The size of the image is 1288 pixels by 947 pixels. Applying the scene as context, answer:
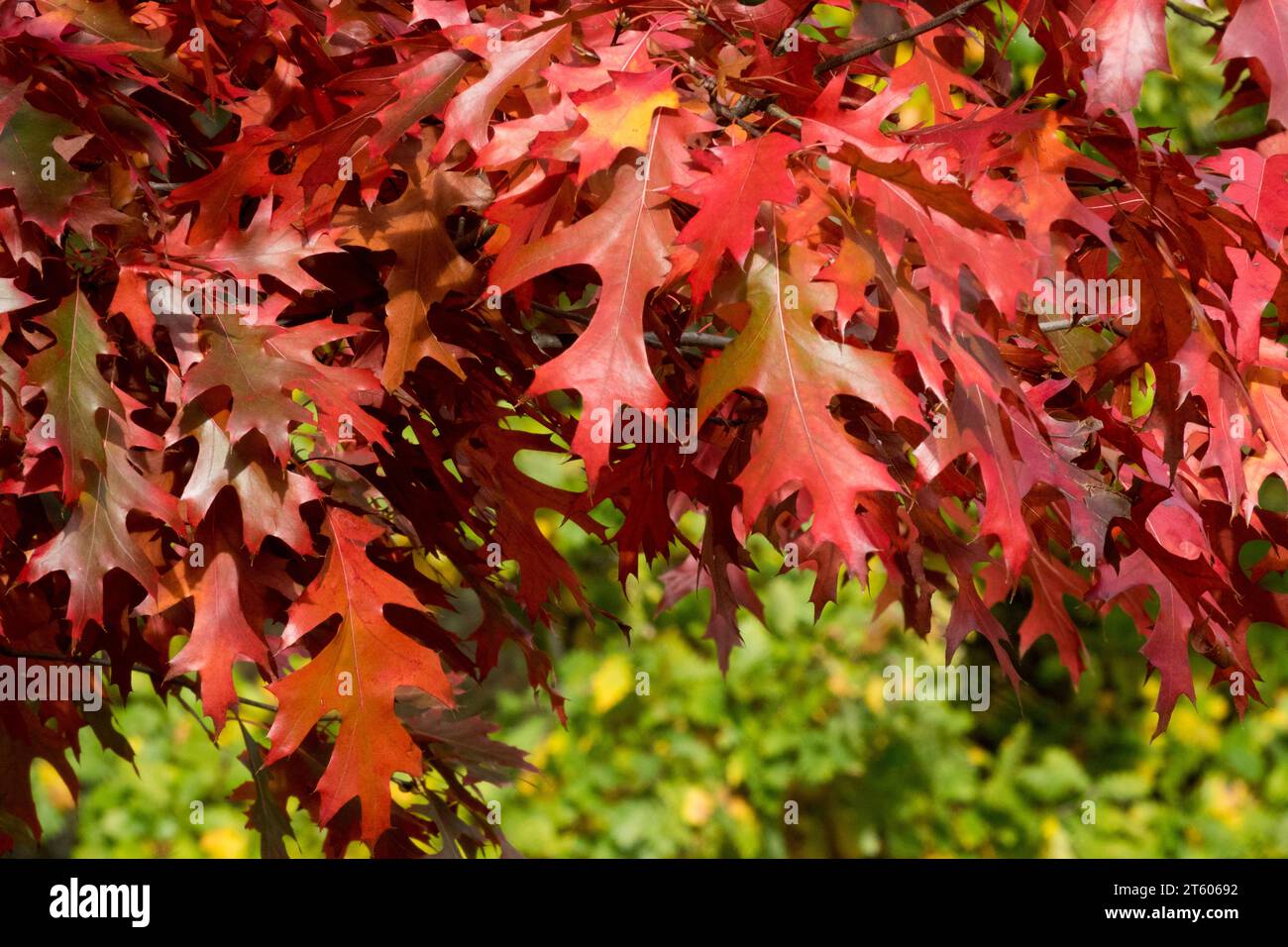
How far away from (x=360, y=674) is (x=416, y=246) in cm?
40

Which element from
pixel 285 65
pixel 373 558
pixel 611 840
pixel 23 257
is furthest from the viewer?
pixel 611 840

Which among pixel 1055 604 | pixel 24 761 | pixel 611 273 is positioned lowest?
pixel 24 761

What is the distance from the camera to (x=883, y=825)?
3.79 m

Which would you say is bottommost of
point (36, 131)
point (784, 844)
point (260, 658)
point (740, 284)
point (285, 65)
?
point (784, 844)

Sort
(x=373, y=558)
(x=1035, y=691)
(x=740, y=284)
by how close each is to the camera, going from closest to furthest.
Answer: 1. (x=740, y=284)
2. (x=373, y=558)
3. (x=1035, y=691)

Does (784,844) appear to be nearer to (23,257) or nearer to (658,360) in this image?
(658,360)

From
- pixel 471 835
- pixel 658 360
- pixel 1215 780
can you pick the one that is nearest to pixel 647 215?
pixel 658 360

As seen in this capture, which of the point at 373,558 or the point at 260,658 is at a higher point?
the point at 373,558

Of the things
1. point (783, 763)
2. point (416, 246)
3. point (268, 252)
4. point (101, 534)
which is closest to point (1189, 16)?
point (416, 246)

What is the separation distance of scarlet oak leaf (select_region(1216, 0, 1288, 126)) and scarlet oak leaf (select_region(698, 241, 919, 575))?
351 mm

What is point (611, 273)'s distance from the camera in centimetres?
96

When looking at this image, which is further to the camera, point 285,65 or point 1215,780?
point 1215,780

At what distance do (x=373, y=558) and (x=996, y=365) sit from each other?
74cm

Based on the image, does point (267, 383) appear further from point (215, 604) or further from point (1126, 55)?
point (1126, 55)
